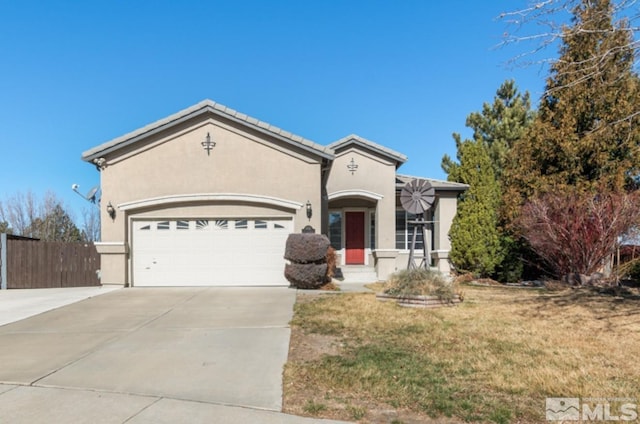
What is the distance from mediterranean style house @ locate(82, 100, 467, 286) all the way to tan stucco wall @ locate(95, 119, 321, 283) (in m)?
0.03

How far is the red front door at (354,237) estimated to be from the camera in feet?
59.0

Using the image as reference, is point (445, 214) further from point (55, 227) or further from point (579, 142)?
point (55, 227)

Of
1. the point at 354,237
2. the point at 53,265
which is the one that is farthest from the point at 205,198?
the point at 354,237

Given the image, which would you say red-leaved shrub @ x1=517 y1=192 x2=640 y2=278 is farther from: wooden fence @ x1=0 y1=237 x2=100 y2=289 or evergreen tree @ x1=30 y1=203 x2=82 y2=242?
evergreen tree @ x1=30 y1=203 x2=82 y2=242

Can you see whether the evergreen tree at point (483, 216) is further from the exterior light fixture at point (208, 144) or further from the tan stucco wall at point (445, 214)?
the exterior light fixture at point (208, 144)

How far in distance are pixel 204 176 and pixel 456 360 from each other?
34.1ft

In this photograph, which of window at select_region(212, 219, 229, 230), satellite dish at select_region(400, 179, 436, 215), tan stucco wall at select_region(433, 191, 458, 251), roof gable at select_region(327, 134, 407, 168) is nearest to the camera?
satellite dish at select_region(400, 179, 436, 215)

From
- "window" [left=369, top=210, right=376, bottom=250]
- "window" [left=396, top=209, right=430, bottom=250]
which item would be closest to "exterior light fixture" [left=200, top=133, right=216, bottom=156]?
"window" [left=369, top=210, right=376, bottom=250]

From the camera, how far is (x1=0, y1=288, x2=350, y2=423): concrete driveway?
422 centimetres

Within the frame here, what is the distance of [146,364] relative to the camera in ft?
18.5

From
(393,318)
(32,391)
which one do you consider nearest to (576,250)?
(393,318)

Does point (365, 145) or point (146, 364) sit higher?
point (365, 145)

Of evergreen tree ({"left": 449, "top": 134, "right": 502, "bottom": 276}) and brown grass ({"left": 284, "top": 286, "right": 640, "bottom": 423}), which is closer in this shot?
brown grass ({"left": 284, "top": 286, "right": 640, "bottom": 423})

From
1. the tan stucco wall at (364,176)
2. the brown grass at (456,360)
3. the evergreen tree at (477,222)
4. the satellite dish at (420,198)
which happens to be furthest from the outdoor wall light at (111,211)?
the evergreen tree at (477,222)
